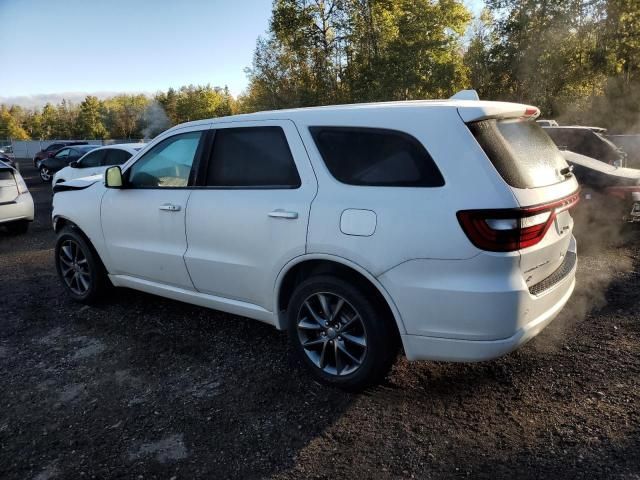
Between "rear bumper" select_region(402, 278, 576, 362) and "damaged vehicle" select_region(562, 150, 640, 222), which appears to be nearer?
"rear bumper" select_region(402, 278, 576, 362)

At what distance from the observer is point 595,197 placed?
623cm

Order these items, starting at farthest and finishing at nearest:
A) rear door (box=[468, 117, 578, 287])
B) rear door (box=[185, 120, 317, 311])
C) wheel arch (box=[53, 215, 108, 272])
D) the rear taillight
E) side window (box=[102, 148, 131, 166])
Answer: side window (box=[102, 148, 131, 166]) < wheel arch (box=[53, 215, 108, 272]) < rear door (box=[185, 120, 317, 311]) < rear door (box=[468, 117, 578, 287]) < the rear taillight

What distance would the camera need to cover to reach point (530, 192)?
2.62 meters

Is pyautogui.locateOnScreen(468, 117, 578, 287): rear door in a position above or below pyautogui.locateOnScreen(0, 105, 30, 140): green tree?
below

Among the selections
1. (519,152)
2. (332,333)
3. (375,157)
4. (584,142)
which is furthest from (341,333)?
→ (584,142)

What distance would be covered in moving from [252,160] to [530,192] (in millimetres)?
1844

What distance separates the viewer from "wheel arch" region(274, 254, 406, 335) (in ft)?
9.17

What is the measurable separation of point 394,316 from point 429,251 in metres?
0.46

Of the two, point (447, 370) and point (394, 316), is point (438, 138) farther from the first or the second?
point (447, 370)

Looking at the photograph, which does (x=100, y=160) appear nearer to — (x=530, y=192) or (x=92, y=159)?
(x=92, y=159)

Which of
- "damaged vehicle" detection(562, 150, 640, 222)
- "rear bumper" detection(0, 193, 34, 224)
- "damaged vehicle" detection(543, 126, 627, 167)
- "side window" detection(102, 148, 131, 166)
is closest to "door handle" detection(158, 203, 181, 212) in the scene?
"damaged vehicle" detection(562, 150, 640, 222)

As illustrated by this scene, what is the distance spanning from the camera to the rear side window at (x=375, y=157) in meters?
2.70

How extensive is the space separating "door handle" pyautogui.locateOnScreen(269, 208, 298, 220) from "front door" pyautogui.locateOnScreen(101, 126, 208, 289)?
0.94m

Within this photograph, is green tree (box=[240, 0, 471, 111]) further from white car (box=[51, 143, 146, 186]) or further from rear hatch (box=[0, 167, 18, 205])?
rear hatch (box=[0, 167, 18, 205])
